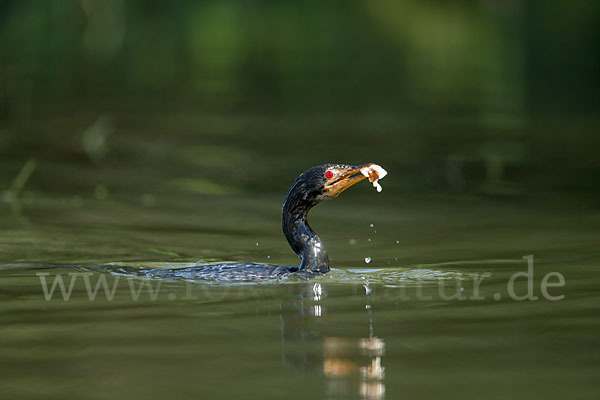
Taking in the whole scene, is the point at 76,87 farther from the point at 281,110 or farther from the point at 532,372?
the point at 532,372

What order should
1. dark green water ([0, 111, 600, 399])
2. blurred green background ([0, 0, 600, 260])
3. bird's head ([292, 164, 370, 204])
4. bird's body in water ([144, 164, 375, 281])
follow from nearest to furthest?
dark green water ([0, 111, 600, 399])
bird's body in water ([144, 164, 375, 281])
bird's head ([292, 164, 370, 204])
blurred green background ([0, 0, 600, 260])

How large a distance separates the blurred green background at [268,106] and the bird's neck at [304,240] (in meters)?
1.88

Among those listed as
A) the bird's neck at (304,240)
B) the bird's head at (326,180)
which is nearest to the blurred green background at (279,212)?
the bird's neck at (304,240)

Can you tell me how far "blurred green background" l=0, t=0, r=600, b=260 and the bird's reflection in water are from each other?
10.5 ft

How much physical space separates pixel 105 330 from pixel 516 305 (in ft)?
8.61

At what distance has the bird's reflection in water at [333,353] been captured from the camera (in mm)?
5219

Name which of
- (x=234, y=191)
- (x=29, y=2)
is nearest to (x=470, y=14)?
(x=29, y=2)

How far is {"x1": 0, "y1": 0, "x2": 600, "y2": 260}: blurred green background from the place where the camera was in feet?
40.0

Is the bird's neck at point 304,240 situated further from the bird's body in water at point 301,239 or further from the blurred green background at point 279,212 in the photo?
the blurred green background at point 279,212

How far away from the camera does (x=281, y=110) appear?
68.4ft

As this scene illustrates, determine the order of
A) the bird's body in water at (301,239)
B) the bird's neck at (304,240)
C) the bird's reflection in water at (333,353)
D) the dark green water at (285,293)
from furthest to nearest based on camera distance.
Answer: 1. the bird's neck at (304,240)
2. the bird's body in water at (301,239)
3. the dark green water at (285,293)
4. the bird's reflection in water at (333,353)

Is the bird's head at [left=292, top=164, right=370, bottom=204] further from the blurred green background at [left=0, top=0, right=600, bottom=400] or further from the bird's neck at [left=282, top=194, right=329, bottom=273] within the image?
the blurred green background at [left=0, top=0, right=600, bottom=400]

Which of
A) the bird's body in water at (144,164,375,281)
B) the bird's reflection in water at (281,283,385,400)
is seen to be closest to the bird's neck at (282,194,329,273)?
the bird's body in water at (144,164,375,281)

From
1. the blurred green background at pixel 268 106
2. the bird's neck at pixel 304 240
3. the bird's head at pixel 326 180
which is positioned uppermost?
the blurred green background at pixel 268 106
